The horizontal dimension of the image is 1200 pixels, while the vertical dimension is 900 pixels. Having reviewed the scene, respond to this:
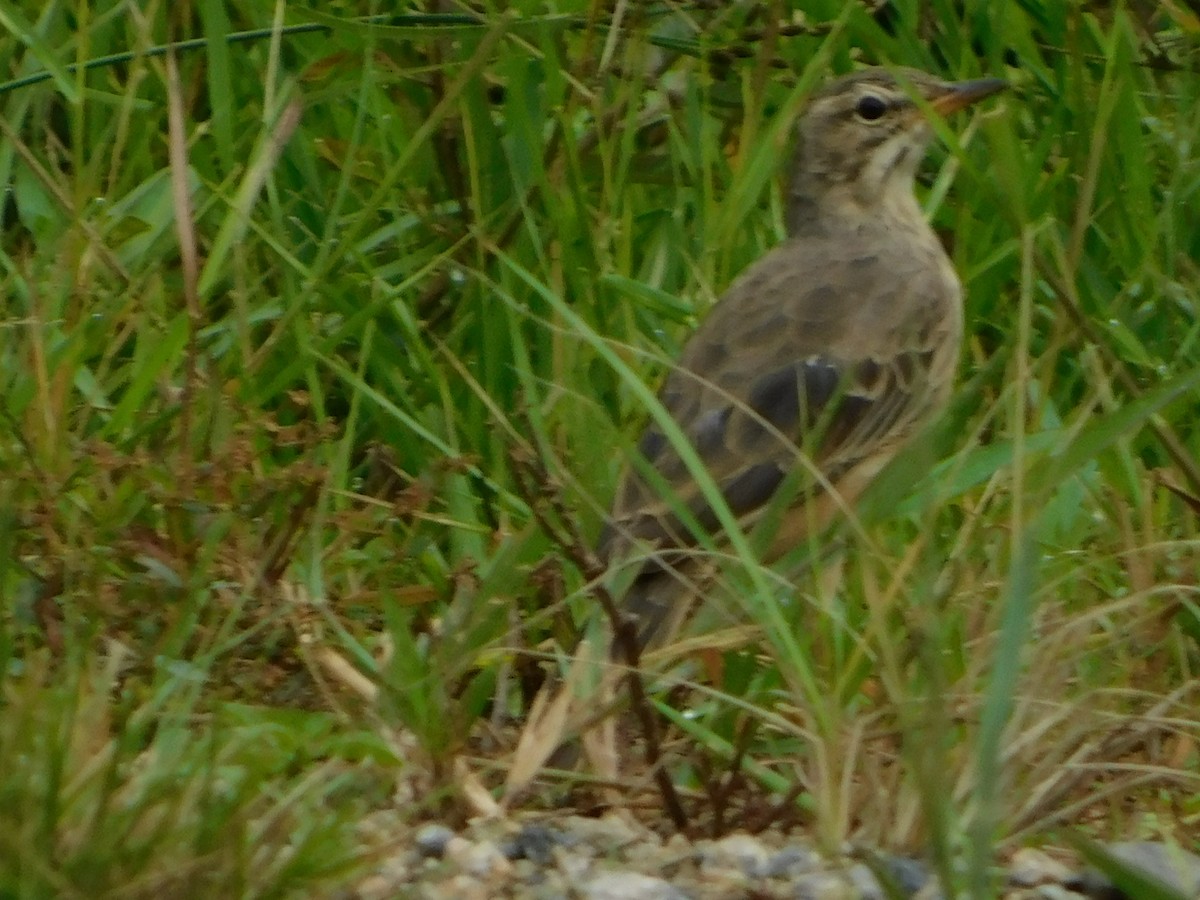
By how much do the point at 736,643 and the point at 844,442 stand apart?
73.8 inches

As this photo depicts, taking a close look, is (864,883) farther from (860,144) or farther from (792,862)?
(860,144)

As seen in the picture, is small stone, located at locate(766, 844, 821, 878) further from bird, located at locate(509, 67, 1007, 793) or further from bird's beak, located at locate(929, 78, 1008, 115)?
bird's beak, located at locate(929, 78, 1008, 115)

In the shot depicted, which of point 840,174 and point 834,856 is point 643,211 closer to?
point 840,174

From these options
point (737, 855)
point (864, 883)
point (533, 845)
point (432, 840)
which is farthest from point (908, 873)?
point (432, 840)

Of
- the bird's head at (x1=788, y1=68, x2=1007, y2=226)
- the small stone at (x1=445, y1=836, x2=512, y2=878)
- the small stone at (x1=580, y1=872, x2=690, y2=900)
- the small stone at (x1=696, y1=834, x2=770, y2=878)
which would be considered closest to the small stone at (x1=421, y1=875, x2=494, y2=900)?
the small stone at (x1=445, y1=836, x2=512, y2=878)

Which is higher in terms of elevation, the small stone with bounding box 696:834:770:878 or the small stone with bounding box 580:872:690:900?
the small stone with bounding box 580:872:690:900

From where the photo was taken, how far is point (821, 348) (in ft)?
18.6

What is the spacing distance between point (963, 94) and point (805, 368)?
856 millimetres

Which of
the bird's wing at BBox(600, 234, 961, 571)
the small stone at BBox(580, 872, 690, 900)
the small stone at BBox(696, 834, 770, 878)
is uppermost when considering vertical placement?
the small stone at BBox(580, 872, 690, 900)

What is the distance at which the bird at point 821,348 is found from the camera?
4.91 m

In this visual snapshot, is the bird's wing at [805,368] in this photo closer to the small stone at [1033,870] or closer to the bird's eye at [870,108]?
the bird's eye at [870,108]

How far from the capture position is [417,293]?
19.6 feet

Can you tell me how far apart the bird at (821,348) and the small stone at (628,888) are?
111cm

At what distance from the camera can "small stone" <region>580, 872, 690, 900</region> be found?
10.5 ft
